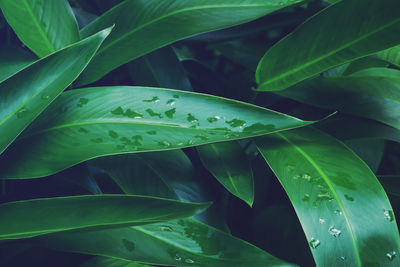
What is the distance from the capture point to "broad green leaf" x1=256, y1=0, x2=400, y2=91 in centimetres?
54

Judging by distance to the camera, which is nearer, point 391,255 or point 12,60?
point 391,255

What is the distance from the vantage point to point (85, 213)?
443 mm

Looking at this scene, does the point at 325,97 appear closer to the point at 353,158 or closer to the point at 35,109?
the point at 353,158

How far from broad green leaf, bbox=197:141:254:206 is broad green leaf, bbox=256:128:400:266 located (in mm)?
44

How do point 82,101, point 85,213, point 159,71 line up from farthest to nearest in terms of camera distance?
point 159,71 < point 82,101 < point 85,213

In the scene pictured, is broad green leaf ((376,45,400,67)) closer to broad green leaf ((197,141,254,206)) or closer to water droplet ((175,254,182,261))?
broad green leaf ((197,141,254,206))

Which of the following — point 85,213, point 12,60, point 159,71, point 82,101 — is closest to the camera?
point 85,213

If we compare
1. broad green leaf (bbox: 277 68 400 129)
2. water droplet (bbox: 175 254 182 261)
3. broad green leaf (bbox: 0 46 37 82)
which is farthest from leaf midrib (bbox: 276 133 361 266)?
broad green leaf (bbox: 0 46 37 82)

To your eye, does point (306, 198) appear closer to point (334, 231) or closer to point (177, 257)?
point (334, 231)

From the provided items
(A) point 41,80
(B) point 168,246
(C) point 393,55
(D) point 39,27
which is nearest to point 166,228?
(B) point 168,246

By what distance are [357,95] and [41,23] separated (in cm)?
50

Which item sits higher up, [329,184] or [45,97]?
[45,97]

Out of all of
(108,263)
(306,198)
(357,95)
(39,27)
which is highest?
(39,27)

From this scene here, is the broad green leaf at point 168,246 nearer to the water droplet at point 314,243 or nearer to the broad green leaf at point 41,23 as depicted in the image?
Result: the water droplet at point 314,243
